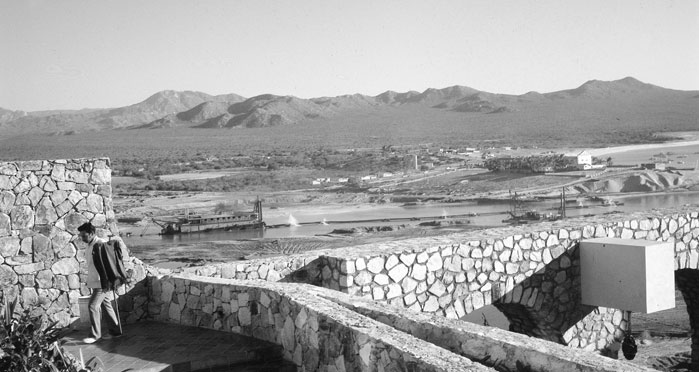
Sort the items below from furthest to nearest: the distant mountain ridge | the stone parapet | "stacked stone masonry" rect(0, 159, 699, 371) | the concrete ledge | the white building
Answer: the distant mountain ridge → the white building → "stacked stone masonry" rect(0, 159, 699, 371) → the stone parapet → the concrete ledge

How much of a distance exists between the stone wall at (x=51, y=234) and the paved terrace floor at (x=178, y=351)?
0.48 metres

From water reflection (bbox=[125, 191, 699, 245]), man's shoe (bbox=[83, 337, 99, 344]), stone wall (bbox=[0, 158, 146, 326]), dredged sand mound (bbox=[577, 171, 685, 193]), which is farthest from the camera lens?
dredged sand mound (bbox=[577, 171, 685, 193])

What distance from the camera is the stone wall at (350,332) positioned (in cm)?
452

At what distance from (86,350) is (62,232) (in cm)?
143

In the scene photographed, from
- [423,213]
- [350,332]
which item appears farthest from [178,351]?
[423,213]

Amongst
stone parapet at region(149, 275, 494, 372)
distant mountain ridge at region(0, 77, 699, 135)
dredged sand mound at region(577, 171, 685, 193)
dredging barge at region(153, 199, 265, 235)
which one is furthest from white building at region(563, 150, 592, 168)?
stone parapet at region(149, 275, 494, 372)

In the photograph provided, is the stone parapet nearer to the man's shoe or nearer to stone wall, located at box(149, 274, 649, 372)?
stone wall, located at box(149, 274, 649, 372)

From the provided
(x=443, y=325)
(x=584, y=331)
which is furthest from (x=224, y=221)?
(x=443, y=325)

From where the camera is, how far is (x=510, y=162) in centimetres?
3366

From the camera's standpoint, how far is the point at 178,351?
21.4 ft

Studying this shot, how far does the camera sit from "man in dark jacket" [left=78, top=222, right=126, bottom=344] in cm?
724

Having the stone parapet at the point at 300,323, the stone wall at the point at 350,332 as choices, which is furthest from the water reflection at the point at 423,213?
the stone wall at the point at 350,332

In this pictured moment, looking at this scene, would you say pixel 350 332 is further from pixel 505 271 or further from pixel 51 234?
pixel 505 271

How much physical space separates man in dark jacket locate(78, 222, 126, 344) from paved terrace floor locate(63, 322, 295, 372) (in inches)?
7.9
